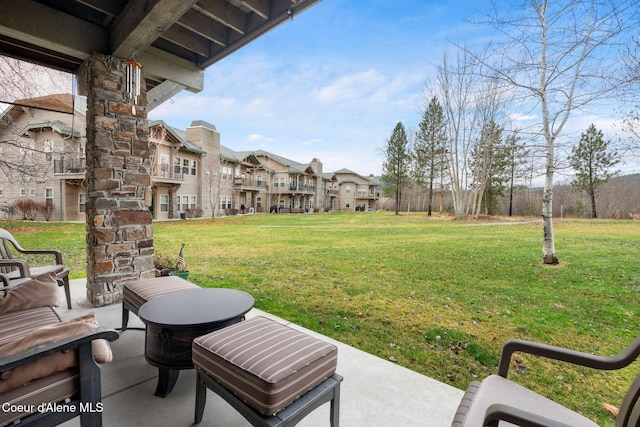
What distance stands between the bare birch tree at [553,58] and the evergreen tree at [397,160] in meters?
22.1

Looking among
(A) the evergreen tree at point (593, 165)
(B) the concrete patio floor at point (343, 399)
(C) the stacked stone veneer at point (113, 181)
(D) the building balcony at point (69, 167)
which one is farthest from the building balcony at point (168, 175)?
(A) the evergreen tree at point (593, 165)

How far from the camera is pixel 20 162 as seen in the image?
7.49 m

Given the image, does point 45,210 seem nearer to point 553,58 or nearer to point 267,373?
point 267,373

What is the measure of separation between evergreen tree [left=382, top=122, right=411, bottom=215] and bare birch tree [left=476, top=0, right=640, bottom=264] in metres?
22.1

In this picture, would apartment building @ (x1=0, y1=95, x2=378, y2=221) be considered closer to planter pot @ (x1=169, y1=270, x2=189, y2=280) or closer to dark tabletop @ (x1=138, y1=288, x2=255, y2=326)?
planter pot @ (x1=169, y1=270, x2=189, y2=280)

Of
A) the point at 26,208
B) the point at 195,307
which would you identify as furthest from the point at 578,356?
the point at 26,208

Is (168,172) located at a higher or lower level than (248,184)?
higher

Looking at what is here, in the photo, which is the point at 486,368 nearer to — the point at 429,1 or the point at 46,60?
the point at 429,1

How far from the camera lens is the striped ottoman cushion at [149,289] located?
2451 mm

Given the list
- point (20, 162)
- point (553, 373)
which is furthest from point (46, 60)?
point (553, 373)

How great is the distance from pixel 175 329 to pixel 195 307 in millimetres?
304

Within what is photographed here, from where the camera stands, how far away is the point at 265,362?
1.42 m

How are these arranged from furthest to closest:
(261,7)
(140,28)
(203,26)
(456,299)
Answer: (456,299) < (203,26) < (261,7) < (140,28)

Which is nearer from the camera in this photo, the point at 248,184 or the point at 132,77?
the point at 132,77
